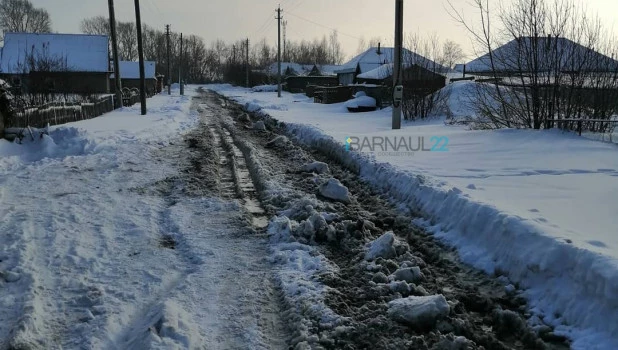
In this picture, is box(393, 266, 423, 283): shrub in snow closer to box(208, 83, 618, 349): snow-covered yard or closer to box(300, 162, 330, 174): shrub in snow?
box(208, 83, 618, 349): snow-covered yard

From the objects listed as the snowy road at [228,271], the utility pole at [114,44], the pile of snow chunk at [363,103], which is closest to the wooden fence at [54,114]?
the utility pole at [114,44]

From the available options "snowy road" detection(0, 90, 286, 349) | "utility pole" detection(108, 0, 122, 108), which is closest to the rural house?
"utility pole" detection(108, 0, 122, 108)

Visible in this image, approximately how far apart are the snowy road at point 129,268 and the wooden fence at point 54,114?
604cm

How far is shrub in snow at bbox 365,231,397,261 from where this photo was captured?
531cm

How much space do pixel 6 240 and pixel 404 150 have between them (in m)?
8.62

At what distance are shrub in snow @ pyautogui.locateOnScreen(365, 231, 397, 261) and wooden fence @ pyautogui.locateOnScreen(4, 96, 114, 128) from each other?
456 inches

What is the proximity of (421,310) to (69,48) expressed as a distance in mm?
53649

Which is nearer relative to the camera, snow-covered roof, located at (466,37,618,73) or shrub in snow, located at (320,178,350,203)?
shrub in snow, located at (320,178,350,203)

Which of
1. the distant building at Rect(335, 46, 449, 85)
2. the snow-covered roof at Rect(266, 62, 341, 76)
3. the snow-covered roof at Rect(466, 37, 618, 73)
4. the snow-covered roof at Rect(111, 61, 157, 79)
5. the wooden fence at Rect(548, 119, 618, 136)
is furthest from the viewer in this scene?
the snow-covered roof at Rect(266, 62, 341, 76)

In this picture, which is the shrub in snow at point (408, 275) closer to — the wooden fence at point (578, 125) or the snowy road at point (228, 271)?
the snowy road at point (228, 271)

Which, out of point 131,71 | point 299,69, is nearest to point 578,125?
point 131,71

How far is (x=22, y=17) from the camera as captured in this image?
100938 mm

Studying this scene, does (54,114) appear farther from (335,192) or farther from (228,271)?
(228,271)

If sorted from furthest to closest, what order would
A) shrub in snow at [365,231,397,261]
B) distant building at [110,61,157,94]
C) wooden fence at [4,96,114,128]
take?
distant building at [110,61,157,94] → wooden fence at [4,96,114,128] → shrub in snow at [365,231,397,261]
